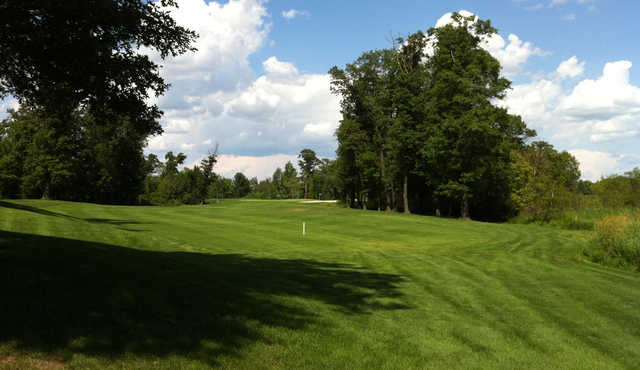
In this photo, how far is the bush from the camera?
17.3 m

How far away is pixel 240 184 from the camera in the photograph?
609 ft

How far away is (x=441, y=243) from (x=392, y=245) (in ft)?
12.0

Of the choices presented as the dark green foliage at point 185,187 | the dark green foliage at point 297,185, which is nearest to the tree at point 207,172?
the dark green foliage at point 185,187

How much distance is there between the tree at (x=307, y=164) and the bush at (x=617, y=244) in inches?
5381

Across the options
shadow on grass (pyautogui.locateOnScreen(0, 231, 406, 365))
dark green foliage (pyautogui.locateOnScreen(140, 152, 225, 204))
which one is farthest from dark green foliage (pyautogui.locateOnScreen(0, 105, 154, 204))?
shadow on grass (pyautogui.locateOnScreen(0, 231, 406, 365))

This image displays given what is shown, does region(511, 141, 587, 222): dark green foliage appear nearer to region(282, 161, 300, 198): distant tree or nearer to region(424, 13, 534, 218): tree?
region(424, 13, 534, 218): tree

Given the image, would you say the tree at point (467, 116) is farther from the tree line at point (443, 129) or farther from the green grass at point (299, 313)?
the green grass at point (299, 313)

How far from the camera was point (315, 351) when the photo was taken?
6.30m

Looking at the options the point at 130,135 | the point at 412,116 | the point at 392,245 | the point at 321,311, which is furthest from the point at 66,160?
the point at 321,311

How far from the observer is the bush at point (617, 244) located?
56.7ft

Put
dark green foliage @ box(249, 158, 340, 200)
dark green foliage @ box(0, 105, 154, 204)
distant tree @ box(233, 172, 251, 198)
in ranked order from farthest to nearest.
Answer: distant tree @ box(233, 172, 251, 198), dark green foliage @ box(249, 158, 340, 200), dark green foliage @ box(0, 105, 154, 204)

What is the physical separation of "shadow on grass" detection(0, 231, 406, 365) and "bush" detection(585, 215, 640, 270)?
13.0 m

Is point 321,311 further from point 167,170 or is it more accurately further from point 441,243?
point 167,170

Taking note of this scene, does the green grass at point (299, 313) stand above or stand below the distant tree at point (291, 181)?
below
